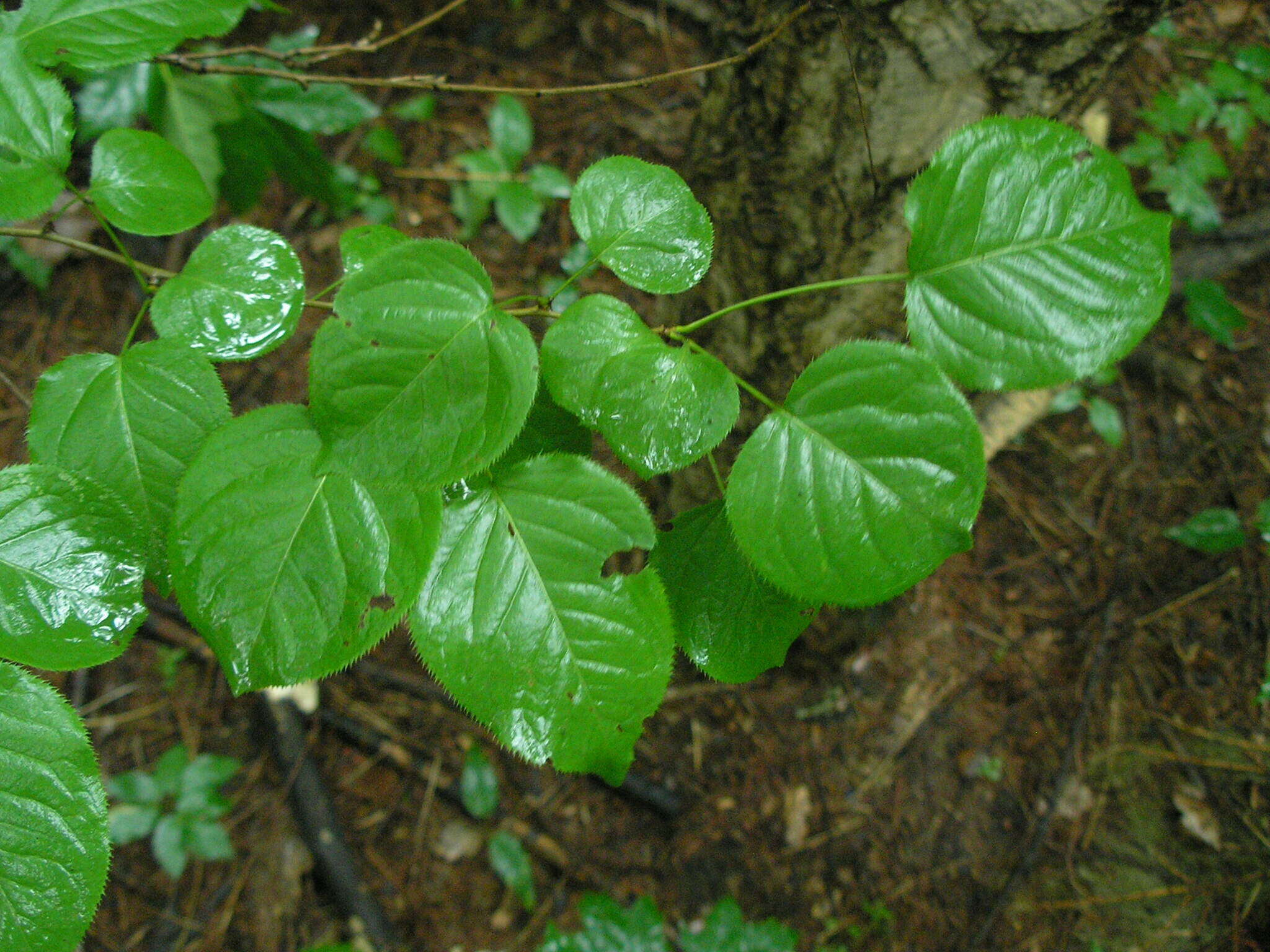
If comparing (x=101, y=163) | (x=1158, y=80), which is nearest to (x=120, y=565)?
(x=101, y=163)

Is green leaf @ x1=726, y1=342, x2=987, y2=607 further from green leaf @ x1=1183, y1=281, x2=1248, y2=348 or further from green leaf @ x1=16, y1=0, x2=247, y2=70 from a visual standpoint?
green leaf @ x1=1183, y1=281, x2=1248, y2=348

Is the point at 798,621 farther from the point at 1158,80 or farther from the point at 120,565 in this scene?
the point at 1158,80

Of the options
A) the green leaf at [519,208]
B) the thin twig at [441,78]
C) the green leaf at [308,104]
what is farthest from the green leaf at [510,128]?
the thin twig at [441,78]

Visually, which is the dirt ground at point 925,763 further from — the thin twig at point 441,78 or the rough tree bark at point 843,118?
the thin twig at point 441,78

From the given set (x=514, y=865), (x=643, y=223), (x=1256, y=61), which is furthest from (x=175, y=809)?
(x=1256, y=61)

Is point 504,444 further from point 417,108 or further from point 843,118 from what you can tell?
point 417,108

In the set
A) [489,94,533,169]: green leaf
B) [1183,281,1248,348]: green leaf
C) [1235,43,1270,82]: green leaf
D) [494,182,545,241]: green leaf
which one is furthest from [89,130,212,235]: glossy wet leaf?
[1235,43,1270,82]: green leaf

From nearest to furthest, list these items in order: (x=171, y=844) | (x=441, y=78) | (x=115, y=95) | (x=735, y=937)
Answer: (x=441, y=78), (x=115, y=95), (x=735, y=937), (x=171, y=844)
